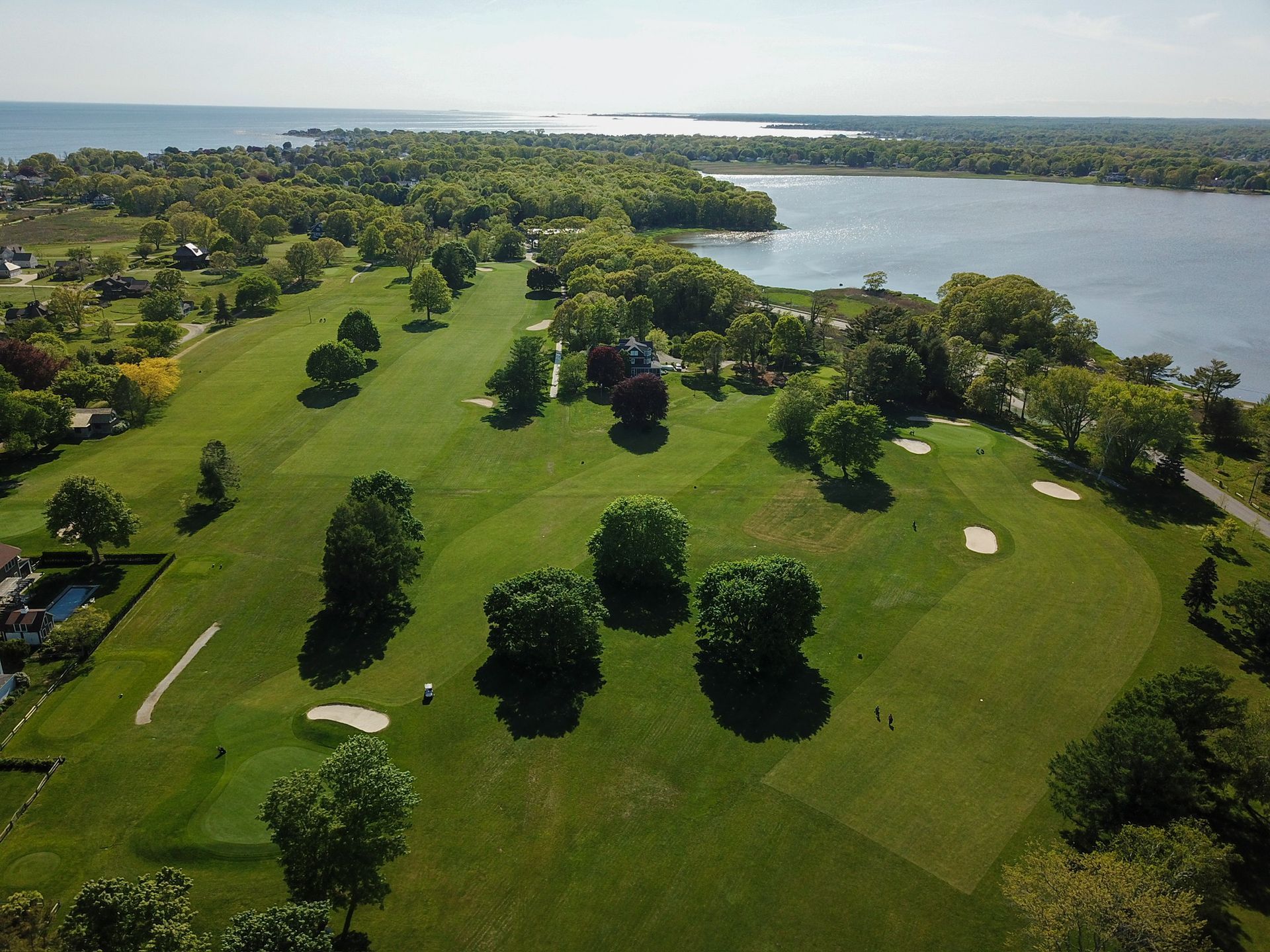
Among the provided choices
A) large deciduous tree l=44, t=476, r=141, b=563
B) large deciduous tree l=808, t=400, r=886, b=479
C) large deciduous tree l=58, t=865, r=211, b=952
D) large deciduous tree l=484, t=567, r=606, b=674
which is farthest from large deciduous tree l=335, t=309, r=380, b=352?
large deciduous tree l=58, t=865, r=211, b=952

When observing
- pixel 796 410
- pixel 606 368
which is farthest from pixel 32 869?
pixel 606 368

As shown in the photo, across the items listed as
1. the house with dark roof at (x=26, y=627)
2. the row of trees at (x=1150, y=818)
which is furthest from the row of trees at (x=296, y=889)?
the row of trees at (x=1150, y=818)

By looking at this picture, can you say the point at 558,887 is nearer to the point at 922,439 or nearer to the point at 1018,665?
the point at 1018,665

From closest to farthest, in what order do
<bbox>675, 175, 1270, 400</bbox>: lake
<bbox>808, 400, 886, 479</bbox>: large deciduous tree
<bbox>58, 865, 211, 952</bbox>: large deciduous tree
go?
<bbox>58, 865, 211, 952</bbox>: large deciduous tree < <bbox>808, 400, 886, 479</bbox>: large deciduous tree < <bbox>675, 175, 1270, 400</bbox>: lake

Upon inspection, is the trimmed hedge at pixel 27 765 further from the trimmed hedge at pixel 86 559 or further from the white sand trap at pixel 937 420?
the white sand trap at pixel 937 420

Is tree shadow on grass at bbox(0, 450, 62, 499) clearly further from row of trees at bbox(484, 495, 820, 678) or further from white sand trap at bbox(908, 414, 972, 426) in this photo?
white sand trap at bbox(908, 414, 972, 426)

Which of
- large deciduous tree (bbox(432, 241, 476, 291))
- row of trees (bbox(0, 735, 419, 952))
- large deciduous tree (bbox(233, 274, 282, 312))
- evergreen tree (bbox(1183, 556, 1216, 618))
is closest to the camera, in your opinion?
row of trees (bbox(0, 735, 419, 952))

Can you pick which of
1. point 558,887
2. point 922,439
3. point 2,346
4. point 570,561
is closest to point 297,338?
point 2,346
